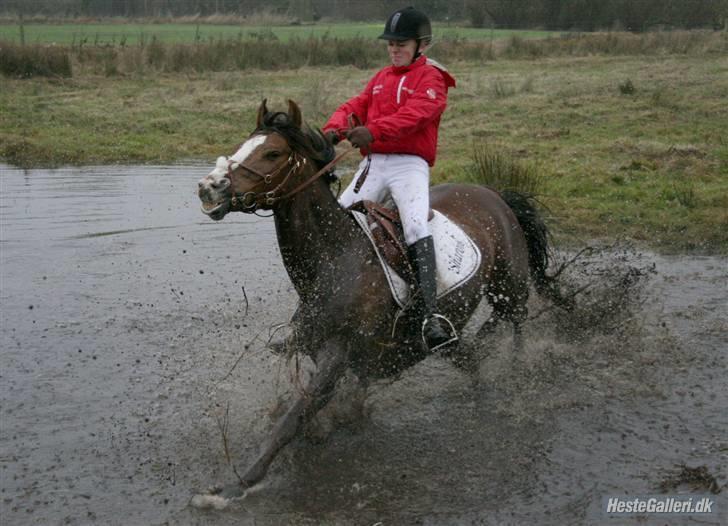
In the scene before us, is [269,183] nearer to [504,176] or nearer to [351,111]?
[351,111]

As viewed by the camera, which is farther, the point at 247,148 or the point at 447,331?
the point at 447,331

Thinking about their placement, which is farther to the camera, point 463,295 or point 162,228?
point 162,228

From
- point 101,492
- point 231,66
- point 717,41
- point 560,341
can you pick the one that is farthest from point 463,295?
point 717,41

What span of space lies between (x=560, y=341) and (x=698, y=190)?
21.0ft

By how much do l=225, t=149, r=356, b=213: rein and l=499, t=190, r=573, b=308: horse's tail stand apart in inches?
106

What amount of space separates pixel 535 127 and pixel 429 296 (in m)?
14.1

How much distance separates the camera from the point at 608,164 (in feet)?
51.3

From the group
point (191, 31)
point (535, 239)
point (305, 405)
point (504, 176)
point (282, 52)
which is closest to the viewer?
point (305, 405)

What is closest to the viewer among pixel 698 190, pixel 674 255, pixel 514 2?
pixel 674 255

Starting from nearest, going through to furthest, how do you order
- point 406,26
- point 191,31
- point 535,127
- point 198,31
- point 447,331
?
1. point 406,26
2. point 447,331
3. point 535,127
4. point 198,31
5. point 191,31

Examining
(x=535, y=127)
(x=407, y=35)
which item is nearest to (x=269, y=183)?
(x=407, y=35)

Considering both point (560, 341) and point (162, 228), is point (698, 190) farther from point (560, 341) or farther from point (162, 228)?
point (162, 228)

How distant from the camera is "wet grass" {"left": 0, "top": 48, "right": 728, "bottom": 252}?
1327cm

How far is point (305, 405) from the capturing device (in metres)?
5.88
